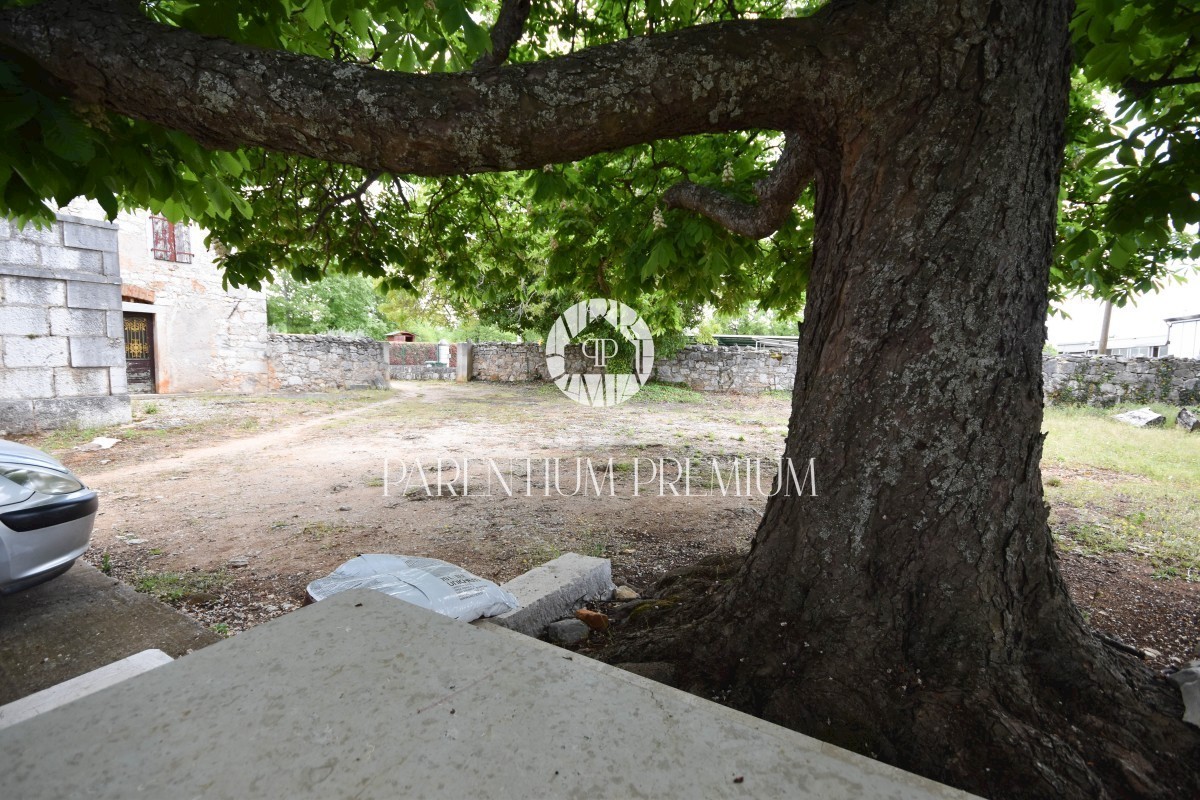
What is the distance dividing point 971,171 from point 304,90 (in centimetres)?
200

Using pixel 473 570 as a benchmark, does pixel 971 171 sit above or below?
above

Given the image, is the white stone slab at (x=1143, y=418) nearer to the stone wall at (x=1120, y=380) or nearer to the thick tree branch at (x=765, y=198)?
the stone wall at (x=1120, y=380)

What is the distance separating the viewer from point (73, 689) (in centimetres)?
207

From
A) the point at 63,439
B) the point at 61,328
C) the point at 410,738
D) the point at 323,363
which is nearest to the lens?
the point at 410,738

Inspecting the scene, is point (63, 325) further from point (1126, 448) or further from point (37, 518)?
point (1126, 448)

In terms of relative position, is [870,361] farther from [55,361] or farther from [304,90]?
[55,361]

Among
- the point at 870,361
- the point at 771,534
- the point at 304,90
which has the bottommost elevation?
the point at 771,534

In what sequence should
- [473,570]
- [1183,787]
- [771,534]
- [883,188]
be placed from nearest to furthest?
1. [1183,787]
2. [883,188]
3. [771,534]
4. [473,570]

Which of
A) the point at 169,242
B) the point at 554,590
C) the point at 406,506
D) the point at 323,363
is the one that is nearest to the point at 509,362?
the point at 323,363

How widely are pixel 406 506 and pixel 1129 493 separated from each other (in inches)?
302

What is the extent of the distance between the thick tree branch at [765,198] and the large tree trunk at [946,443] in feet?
1.51

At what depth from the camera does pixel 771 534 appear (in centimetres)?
207

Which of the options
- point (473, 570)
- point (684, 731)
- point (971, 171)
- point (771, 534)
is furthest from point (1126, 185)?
point (473, 570)

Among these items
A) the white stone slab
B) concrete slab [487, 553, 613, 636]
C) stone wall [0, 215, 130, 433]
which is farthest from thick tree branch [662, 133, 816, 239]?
the white stone slab
